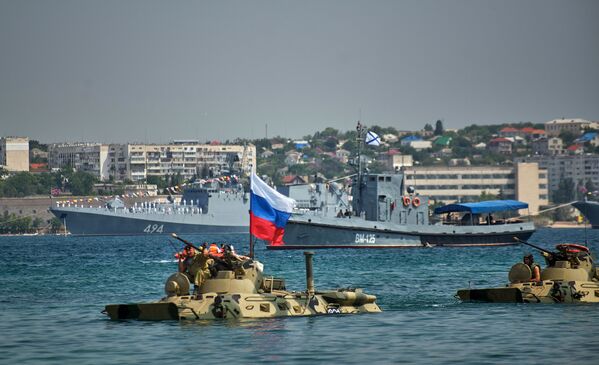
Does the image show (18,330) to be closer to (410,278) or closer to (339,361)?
(339,361)

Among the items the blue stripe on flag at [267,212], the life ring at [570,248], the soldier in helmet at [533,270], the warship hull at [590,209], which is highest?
the warship hull at [590,209]

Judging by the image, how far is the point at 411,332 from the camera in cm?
3650

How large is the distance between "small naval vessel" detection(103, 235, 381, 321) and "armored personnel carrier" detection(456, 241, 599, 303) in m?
6.52

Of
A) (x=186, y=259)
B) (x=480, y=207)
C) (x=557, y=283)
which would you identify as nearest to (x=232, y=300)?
(x=186, y=259)

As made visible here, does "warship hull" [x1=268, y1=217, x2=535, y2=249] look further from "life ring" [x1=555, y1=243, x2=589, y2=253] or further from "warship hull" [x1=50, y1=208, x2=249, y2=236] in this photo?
"warship hull" [x1=50, y1=208, x2=249, y2=236]

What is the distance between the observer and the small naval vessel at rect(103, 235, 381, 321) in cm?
3700

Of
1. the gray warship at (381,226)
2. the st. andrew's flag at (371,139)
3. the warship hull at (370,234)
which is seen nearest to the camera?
the warship hull at (370,234)

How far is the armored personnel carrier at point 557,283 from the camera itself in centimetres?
4284

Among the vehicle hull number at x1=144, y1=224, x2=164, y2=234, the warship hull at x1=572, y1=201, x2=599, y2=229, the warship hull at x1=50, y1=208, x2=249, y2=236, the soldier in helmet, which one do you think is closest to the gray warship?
the soldier in helmet

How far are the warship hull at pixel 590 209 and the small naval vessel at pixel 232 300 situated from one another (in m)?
125

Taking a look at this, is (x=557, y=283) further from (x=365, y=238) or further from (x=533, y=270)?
(x=365, y=238)

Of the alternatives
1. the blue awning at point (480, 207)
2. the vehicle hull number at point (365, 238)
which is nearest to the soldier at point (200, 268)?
the vehicle hull number at point (365, 238)

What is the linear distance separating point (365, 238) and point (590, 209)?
70.7 m

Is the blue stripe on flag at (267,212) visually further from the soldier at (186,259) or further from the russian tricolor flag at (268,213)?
the soldier at (186,259)
